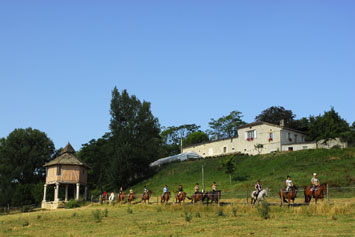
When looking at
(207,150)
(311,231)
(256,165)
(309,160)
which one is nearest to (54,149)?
(207,150)

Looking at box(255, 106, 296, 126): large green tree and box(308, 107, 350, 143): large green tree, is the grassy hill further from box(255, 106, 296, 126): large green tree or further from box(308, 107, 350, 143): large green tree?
box(255, 106, 296, 126): large green tree

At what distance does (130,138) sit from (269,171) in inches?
1029

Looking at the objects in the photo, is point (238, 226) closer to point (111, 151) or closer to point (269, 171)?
point (269, 171)

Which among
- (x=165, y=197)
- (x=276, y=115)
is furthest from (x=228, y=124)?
(x=165, y=197)

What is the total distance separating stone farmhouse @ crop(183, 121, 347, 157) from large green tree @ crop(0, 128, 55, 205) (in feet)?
110

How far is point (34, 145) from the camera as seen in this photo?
7231 centimetres

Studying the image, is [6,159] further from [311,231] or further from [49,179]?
[311,231]

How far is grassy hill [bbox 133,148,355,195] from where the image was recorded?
43156 millimetres

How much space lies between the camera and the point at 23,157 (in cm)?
7044

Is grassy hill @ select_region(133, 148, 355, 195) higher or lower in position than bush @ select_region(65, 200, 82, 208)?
higher

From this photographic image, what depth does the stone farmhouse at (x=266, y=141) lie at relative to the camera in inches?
2601

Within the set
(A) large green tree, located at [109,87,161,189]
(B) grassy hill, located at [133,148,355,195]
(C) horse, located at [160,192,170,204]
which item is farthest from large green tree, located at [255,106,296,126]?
(C) horse, located at [160,192,170,204]

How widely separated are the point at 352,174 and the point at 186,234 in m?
32.6

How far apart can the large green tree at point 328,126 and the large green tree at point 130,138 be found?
2729 centimetres
